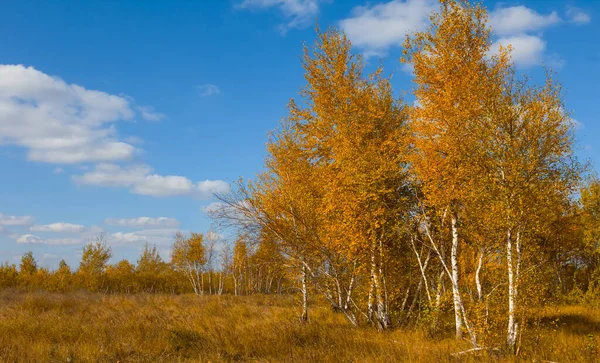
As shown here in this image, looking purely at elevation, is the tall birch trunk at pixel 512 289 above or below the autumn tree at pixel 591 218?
below

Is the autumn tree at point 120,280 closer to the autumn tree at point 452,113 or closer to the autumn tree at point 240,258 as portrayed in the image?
the autumn tree at point 240,258

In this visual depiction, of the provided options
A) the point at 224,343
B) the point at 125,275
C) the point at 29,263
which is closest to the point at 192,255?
the point at 125,275

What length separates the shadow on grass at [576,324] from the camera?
51.9 feet

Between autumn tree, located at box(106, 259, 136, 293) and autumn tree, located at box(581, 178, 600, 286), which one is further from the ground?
autumn tree, located at box(581, 178, 600, 286)

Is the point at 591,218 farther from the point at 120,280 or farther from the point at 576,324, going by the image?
the point at 120,280

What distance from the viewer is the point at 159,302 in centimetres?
2269

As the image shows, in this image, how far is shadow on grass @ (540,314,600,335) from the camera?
15810 mm

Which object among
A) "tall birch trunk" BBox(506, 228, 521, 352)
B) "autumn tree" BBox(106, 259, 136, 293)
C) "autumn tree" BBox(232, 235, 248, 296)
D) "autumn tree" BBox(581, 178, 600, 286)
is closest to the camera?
"tall birch trunk" BBox(506, 228, 521, 352)

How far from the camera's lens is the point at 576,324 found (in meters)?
17.4

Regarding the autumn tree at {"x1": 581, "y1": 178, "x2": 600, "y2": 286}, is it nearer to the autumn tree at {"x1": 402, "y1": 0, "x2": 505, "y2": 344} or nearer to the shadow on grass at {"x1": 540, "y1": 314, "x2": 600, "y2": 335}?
the shadow on grass at {"x1": 540, "y1": 314, "x2": 600, "y2": 335}

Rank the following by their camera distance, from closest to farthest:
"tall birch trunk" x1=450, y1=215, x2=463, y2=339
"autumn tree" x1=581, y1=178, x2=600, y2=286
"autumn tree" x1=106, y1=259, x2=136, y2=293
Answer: "tall birch trunk" x1=450, y1=215, x2=463, y2=339, "autumn tree" x1=581, y1=178, x2=600, y2=286, "autumn tree" x1=106, y1=259, x2=136, y2=293

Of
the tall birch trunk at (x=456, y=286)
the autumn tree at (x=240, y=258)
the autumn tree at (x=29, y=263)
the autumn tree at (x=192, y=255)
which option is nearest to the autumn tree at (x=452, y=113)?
the tall birch trunk at (x=456, y=286)

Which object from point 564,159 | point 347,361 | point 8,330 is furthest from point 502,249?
point 8,330

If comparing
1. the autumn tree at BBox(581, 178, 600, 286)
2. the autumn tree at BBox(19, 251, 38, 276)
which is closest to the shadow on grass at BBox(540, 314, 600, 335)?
the autumn tree at BBox(581, 178, 600, 286)
